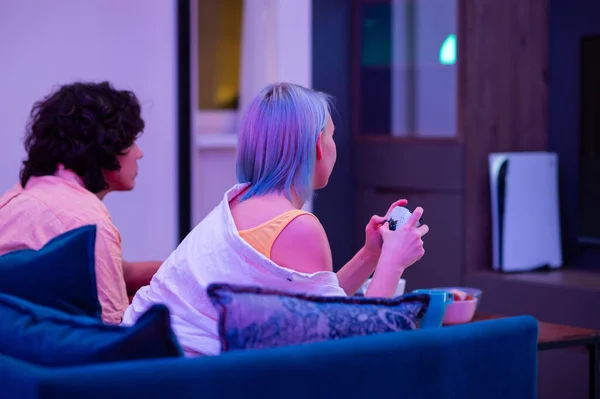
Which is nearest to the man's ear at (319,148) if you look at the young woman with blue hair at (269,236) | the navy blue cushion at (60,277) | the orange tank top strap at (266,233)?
the young woman with blue hair at (269,236)

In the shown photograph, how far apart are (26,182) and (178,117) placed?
2.05m

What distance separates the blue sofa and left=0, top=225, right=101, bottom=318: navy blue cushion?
1.40ft

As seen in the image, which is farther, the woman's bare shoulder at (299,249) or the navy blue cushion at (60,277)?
the woman's bare shoulder at (299,249)

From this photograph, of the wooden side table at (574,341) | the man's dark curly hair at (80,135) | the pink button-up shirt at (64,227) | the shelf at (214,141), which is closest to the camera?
the wooden side table at (574,341)

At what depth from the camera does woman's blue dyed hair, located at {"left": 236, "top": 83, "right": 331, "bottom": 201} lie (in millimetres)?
1979

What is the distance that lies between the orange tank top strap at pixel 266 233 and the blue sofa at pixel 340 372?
1.43 ft

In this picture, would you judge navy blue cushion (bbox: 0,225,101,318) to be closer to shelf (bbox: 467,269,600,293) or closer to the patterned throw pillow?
the patterned throw pillow

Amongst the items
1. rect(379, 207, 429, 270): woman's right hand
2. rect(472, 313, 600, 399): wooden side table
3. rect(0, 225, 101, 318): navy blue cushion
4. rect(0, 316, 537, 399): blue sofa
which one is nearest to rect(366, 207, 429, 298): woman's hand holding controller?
rect(379, 207, 429, 270): woman's right hand

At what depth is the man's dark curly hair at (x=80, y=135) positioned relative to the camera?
2.70 m

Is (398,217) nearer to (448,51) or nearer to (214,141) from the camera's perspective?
(448,51)

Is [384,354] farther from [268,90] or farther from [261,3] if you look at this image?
[261,3]

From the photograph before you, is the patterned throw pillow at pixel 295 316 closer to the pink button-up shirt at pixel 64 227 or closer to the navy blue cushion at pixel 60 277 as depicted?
the navy blue cushion at pixel 60 277

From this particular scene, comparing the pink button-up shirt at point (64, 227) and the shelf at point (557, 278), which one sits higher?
the pink button-up shirt at point (64, 227)

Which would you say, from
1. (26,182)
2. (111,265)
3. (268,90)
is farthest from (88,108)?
(268,90)
